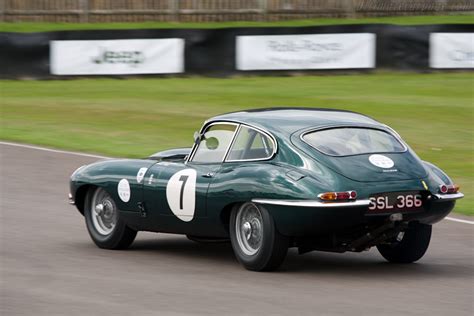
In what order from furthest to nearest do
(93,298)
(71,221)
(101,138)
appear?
(101,138)
(71,221)
(93,298)

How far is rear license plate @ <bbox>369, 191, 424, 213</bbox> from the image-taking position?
27.9 feet

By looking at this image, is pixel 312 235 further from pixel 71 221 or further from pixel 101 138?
pixel 101 138

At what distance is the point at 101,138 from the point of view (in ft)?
63.7

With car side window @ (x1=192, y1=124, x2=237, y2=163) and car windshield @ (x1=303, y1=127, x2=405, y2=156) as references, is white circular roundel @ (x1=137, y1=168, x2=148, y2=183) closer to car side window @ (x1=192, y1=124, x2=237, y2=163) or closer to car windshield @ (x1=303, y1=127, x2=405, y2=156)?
car side window @ (x1=192, y1=124, x2=237, y2=163)

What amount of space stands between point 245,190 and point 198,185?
25.7 inches

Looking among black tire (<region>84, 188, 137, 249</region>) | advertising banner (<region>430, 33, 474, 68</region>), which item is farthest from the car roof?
advertising banner (<region>430, 33, 474, 68</region>)

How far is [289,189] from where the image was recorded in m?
8.60

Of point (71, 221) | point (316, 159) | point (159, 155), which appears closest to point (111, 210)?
point (159, 155)

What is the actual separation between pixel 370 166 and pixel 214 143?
1635mm

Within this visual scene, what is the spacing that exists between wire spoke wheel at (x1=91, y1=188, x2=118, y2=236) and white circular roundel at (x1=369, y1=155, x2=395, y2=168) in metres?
2.80

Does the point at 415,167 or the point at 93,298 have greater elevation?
the point at 415,167

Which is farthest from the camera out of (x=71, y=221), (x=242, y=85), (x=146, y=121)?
(x=242, y=85)

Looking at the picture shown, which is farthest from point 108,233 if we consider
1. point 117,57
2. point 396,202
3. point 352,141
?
point 117,57

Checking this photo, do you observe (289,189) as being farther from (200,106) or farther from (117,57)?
(117,57)
